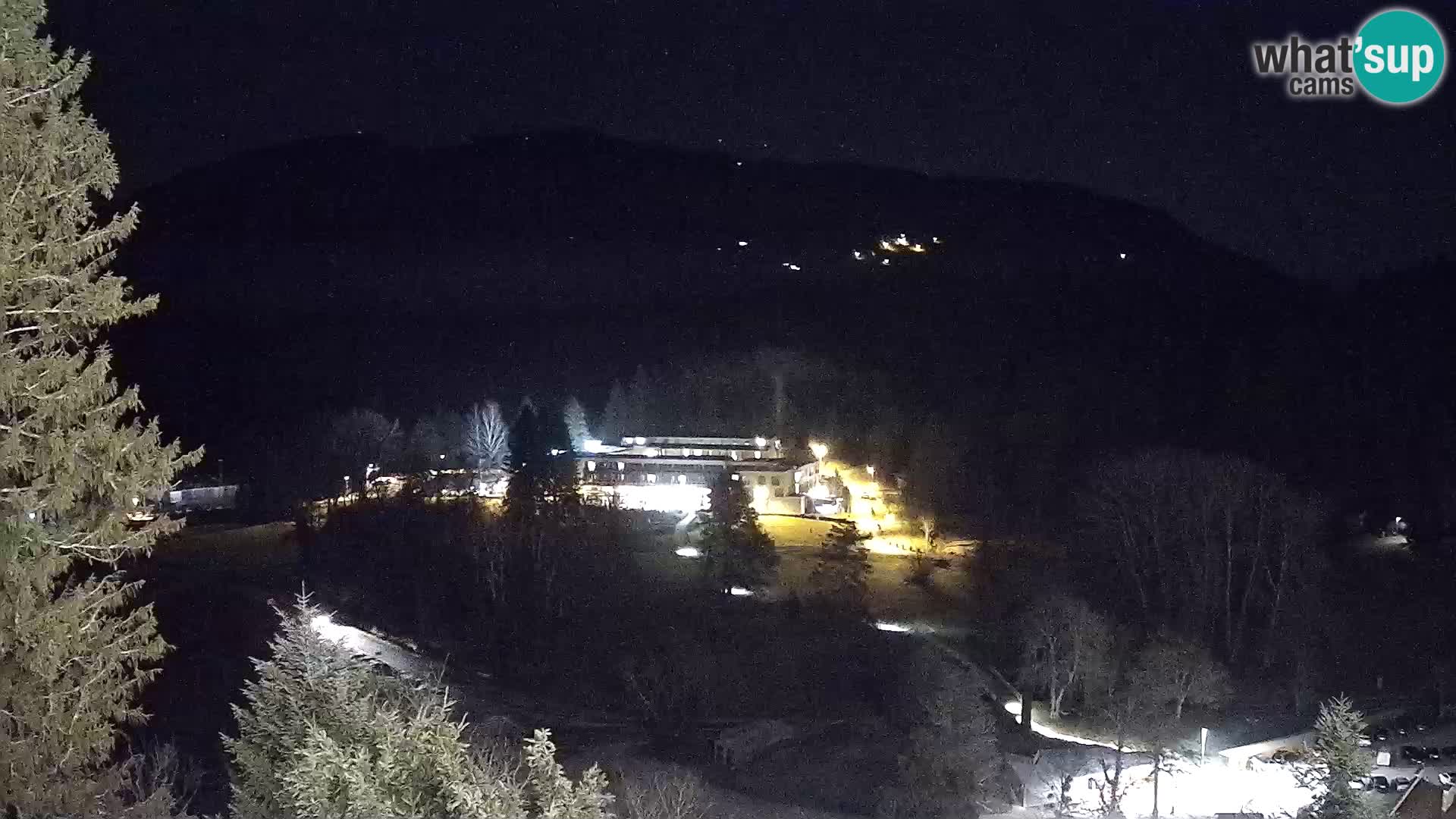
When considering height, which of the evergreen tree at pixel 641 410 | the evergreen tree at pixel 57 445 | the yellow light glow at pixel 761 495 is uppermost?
the evergreen tree at pixel 641 410

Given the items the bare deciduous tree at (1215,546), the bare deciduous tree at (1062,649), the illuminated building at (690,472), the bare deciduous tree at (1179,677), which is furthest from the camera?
the illuminated building at (690,472)

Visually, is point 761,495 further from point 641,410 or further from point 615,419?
point 615,419

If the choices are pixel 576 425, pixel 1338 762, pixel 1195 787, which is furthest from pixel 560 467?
pixel 1338 762

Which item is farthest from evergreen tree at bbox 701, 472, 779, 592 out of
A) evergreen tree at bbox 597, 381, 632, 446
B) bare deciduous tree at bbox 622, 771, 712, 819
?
evergreen tree at bbox 597, 381, 632, 446

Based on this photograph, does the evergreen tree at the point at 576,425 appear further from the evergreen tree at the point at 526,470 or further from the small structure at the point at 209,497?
the small structure at the point at 209,497

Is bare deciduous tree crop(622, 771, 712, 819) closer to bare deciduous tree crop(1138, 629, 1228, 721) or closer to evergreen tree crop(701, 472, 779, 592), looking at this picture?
bare deciduous tree crop(1138, 629, 1228, 721)

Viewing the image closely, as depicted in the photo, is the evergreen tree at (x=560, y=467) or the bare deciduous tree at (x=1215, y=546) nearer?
the bare deciduous tree at (x=1215, y=546)

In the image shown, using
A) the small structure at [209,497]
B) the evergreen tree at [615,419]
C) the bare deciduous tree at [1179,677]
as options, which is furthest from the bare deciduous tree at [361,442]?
the bare deciduous tree at [1179,677]
